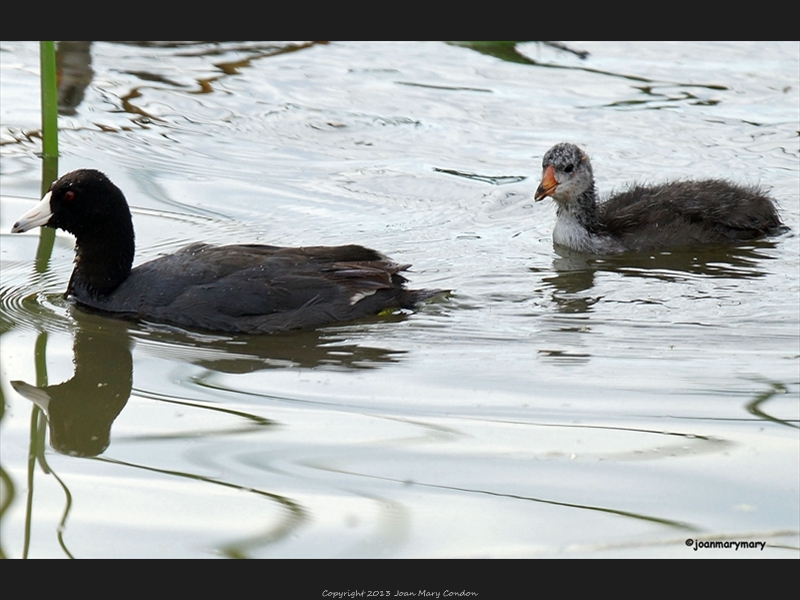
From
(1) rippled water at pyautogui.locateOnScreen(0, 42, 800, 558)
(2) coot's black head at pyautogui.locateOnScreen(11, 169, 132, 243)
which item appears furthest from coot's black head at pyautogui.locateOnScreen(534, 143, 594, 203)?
(2) coot's black head at pyautogui.locateOnScreen(11, 169, 132, 243)

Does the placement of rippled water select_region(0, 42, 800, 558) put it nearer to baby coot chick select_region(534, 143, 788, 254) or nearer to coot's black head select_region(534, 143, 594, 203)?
baby coot chick select_region(534, 143, 788, 254)

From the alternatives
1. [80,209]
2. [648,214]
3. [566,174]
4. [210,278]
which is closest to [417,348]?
[210,278]

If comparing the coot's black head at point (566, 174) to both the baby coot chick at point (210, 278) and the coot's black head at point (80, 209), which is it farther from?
the coot's black head at point (80, 209)

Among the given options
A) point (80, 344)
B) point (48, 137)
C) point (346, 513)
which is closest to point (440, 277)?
point (80, 344)

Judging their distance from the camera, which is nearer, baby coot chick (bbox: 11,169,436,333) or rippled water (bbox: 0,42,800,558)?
rippled water (bbox: 0,42,800,558)

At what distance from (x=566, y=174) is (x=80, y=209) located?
11.7ft

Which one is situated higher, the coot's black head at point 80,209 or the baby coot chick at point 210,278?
the coot's black head at point 80,209

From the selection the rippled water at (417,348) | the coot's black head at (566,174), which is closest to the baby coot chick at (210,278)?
the rippled water at (417,348)

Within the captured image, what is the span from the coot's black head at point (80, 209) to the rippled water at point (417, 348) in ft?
1.66

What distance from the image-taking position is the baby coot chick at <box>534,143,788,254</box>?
8477 mm

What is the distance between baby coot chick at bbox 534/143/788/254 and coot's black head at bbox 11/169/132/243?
10.3 ft

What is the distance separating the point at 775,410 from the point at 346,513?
2165 millimetres

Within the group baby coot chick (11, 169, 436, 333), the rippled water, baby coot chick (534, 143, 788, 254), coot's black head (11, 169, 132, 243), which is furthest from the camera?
baby coot chick (534, 143, 788, 254)

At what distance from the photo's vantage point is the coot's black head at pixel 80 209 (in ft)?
22.5
